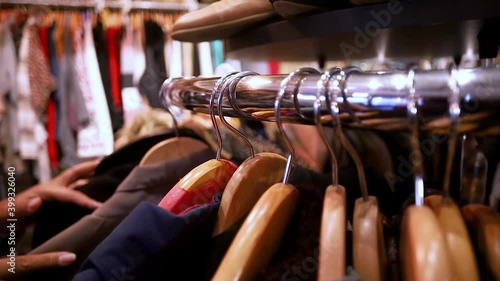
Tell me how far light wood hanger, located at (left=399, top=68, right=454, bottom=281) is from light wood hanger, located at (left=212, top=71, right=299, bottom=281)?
0.29ft

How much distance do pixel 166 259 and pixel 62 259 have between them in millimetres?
267

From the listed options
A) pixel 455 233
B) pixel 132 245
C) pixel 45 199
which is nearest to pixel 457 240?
pixel 455 233

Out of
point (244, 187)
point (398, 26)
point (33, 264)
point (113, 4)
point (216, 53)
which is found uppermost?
Answer: point (113, 4)

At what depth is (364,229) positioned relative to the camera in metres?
0.28

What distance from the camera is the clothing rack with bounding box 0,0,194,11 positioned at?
4.80 ft

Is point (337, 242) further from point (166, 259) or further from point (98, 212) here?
point (98, 212)

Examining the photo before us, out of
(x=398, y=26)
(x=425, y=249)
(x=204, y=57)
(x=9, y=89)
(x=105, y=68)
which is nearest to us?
(x=425, y=249)

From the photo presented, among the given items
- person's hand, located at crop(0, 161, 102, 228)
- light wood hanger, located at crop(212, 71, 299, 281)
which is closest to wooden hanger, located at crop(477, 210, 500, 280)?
light wood hanger, located at crop(212, 71, 299, 281)

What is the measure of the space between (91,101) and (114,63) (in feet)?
0.59

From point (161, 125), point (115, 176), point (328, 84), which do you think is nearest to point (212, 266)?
point (328, 84)

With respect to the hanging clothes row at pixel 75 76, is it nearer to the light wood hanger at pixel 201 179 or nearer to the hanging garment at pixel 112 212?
the hanging garment at pixel 112 212

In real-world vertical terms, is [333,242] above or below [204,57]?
below

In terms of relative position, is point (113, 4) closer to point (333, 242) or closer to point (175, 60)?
point (175, 60)

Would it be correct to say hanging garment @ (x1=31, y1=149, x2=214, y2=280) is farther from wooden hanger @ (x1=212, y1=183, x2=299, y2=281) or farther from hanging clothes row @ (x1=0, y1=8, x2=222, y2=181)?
hanging clothes row @ (x1=0, y1=8, x2=222, y2=181)
